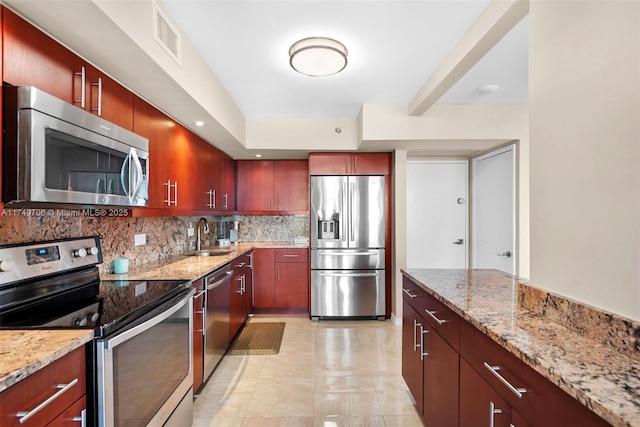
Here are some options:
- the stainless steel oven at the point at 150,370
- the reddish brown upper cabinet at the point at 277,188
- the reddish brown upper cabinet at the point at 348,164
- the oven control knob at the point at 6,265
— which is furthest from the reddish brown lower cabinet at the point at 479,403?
the reddish brown upper cabinet at the point at 277,188

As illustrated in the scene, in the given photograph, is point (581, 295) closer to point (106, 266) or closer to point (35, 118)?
point (35, 118)

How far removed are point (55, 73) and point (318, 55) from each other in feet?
4.73

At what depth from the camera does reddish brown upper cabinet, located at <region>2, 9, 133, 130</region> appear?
46.1 inches

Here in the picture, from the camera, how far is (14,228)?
1515 millimetres

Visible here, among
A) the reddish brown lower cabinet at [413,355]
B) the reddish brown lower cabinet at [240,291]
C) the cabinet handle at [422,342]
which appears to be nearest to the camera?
the cabinet handle at [422,342]

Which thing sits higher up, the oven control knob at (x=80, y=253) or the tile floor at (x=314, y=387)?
the oven control knob at (x=80, y=253)

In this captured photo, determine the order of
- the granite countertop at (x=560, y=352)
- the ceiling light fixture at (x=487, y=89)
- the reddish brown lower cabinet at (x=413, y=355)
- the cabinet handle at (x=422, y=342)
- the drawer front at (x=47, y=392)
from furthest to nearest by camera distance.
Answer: the ceiling light fixture at (x=487, y=89) < the reddish brown lower cabinet at (x=413, y=355) < the cabinet handle at (x=422, y=342) < the drawer front at (x=47, y=392) < the granite countertop at (x=560, y=352)

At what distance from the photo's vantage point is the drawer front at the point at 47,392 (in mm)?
814

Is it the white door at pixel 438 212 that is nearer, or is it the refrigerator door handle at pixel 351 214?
the refrigerator door handle at pixel 351 214

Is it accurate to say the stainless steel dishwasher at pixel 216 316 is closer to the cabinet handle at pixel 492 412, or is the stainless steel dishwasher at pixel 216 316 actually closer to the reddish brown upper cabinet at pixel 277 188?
the reddish brown upper cabinet at pixel 277 188

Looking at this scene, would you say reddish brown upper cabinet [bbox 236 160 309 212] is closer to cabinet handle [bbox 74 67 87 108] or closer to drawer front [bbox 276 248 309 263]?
drawer front [bbox 276 248 309 263]

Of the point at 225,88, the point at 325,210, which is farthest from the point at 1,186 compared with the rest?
the point at 325,210

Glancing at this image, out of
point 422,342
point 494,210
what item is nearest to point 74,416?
point 422,342

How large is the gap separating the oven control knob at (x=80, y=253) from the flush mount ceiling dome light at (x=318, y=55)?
1775 millimetres
